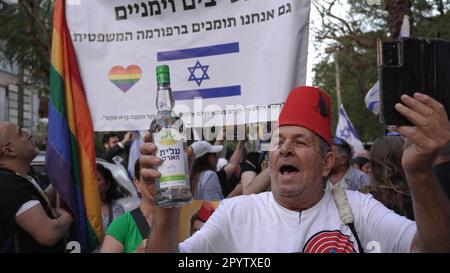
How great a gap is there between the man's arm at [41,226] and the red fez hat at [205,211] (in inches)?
35.1

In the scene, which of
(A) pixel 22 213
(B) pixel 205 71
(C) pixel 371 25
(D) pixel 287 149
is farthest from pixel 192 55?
(C) pixel 371 25

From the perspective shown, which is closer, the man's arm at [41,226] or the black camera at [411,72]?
the black camera at [411,72]

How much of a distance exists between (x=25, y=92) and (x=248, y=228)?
34.9 meters

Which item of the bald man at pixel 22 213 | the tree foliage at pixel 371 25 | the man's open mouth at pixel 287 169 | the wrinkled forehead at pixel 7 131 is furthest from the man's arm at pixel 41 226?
the tree foliage at pixel 371 25

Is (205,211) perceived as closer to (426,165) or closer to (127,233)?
(127,233)

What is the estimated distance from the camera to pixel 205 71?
3680mm

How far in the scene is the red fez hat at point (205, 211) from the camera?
11.5ft

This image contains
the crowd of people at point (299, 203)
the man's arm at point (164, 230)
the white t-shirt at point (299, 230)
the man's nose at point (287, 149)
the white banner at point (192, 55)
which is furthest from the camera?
the white banner at point (192, 55)

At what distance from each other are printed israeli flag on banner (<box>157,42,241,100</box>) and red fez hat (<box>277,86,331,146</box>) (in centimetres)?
92

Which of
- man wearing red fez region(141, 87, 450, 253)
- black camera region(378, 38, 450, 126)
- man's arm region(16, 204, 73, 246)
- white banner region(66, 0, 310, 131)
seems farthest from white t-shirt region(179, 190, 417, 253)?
man's arm region(16, 204, 73, 246)

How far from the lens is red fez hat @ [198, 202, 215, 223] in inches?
138

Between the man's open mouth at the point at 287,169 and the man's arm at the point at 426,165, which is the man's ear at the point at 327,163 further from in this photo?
the man's arm at the point at 426,165

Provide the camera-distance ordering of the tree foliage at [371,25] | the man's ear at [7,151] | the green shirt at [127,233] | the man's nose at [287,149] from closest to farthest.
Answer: the man's nose at [287,149] → the green shirt at [127,233] → the man's ear at [7,151] → the tree foliage at [371,25]
